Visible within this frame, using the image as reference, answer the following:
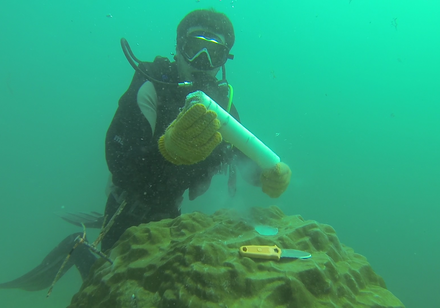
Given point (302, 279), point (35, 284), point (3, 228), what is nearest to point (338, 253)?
point (302, 279)

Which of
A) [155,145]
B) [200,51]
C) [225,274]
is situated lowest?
[225,274]

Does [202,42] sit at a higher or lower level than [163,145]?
higher

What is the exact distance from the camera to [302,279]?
158 centimetres

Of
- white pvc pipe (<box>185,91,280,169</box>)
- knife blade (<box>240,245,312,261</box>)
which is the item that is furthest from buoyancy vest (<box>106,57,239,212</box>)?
knife blade (<box>240,245,312,261</box>)

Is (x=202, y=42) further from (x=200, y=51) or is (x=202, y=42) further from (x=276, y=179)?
(x=276, y=179)

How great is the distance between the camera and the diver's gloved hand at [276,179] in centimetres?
264

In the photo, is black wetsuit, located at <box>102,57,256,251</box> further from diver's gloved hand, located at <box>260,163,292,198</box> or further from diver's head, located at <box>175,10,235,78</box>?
diver's gloved hand, located at <box>260,163,292,198</box>

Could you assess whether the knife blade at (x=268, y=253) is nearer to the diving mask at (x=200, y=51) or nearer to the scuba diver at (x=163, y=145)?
the scuba diver at (x=163, y=145)

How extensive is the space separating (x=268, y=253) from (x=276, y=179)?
44.7 inches

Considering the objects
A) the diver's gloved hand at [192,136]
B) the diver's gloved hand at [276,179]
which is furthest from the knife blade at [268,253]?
the diver's gloved hand at [276,179]

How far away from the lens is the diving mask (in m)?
3.39

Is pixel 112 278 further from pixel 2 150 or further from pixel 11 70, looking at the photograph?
pixel 11 70

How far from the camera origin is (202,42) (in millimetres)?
3428

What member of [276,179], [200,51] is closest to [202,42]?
[200,51]
